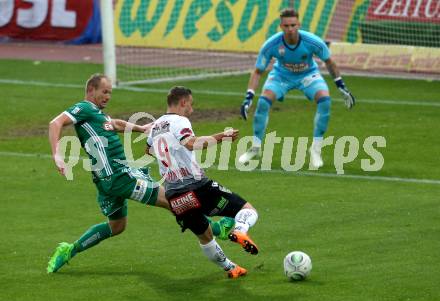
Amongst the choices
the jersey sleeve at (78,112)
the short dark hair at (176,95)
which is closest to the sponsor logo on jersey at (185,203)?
the short dark hair at (176,95)

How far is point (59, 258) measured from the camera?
1093 centimetres

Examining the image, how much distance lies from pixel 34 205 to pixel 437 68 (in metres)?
14.8

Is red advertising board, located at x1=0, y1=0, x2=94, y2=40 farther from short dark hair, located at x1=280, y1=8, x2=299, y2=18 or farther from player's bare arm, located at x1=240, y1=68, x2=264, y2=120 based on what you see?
short dark hair, located at x1=280, y1=8, x2=299, y2=18

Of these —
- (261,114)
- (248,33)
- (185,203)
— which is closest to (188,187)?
(185,203)

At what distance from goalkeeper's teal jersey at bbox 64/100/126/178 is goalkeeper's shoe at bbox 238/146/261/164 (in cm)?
608

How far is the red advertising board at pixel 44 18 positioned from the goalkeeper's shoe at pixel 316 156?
16.8 meters

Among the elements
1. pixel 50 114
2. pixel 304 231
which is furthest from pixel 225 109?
pixel 304 231

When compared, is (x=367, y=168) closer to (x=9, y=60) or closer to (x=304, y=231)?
(x=304, y=231)

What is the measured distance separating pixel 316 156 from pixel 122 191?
641 cm

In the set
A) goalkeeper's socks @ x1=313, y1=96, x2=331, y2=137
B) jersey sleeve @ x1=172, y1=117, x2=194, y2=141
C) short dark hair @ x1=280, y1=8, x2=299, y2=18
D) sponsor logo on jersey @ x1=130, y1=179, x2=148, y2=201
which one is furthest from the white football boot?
jersey sleeve @ x1=172, y1=117, x2=194, y2=141

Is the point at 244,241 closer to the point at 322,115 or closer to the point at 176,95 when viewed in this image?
the point at 176,95

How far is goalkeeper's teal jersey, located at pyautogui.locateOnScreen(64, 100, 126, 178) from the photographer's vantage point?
10.9 m

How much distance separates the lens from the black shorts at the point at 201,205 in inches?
407

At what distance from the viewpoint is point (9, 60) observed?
1156 inches
